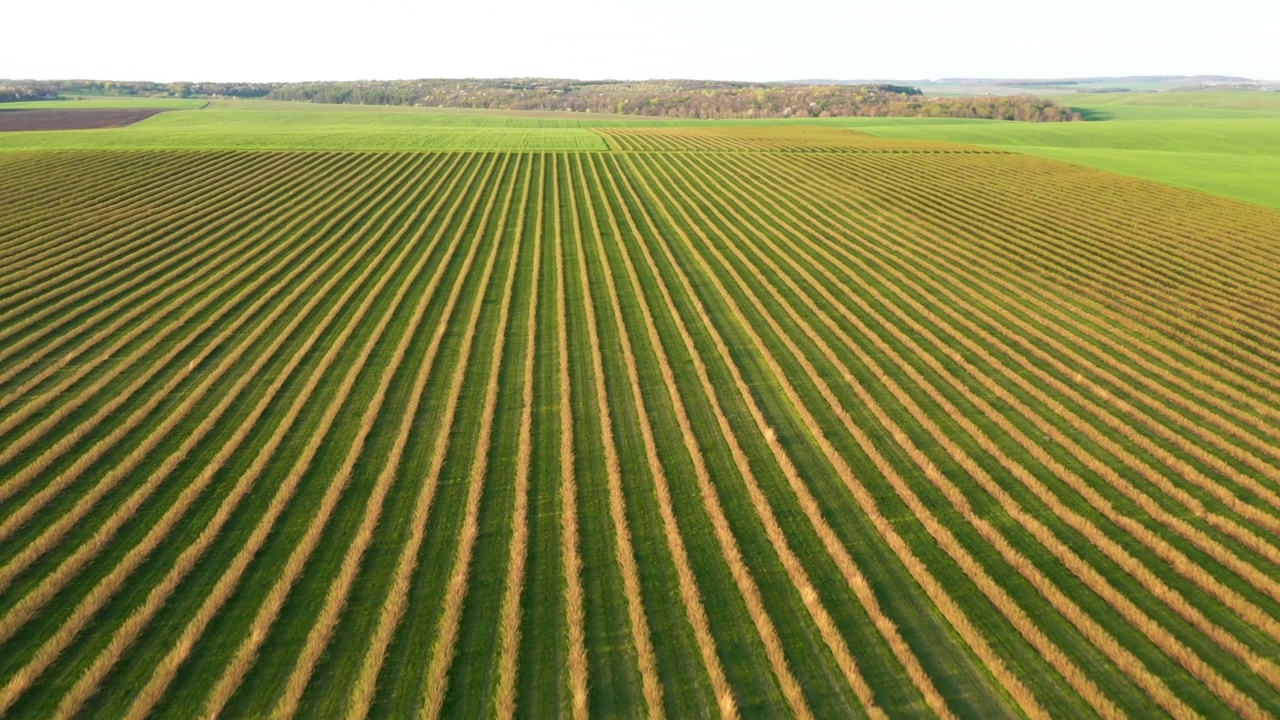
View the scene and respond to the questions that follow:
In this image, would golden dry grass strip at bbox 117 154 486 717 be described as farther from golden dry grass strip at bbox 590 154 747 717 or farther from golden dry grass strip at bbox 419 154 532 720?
golden dry grass strip at bbox 590 154 747 717

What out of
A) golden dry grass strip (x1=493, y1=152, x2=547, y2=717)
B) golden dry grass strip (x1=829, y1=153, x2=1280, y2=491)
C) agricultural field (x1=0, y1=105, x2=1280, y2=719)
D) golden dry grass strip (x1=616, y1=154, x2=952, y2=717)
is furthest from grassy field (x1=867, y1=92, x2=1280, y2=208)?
golden dry grass strip (x1=493, y1=152, x2=547, y2=717)

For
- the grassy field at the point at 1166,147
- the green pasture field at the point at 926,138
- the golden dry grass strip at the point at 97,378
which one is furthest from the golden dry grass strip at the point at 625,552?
the grassy field at the point at 1166,147

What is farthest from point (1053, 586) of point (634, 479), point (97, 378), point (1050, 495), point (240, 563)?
point (97, 378)

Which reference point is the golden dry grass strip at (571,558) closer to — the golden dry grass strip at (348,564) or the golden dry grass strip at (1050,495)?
the golden dry grass strip at (348,564)

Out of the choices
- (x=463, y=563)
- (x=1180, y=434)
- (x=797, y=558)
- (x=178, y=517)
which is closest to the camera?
(x=463, y=563)

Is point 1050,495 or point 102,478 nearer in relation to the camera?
point 1050,495

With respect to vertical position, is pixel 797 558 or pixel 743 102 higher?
pixel 743 102

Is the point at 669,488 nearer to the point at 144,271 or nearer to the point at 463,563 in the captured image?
the point at 463,563
